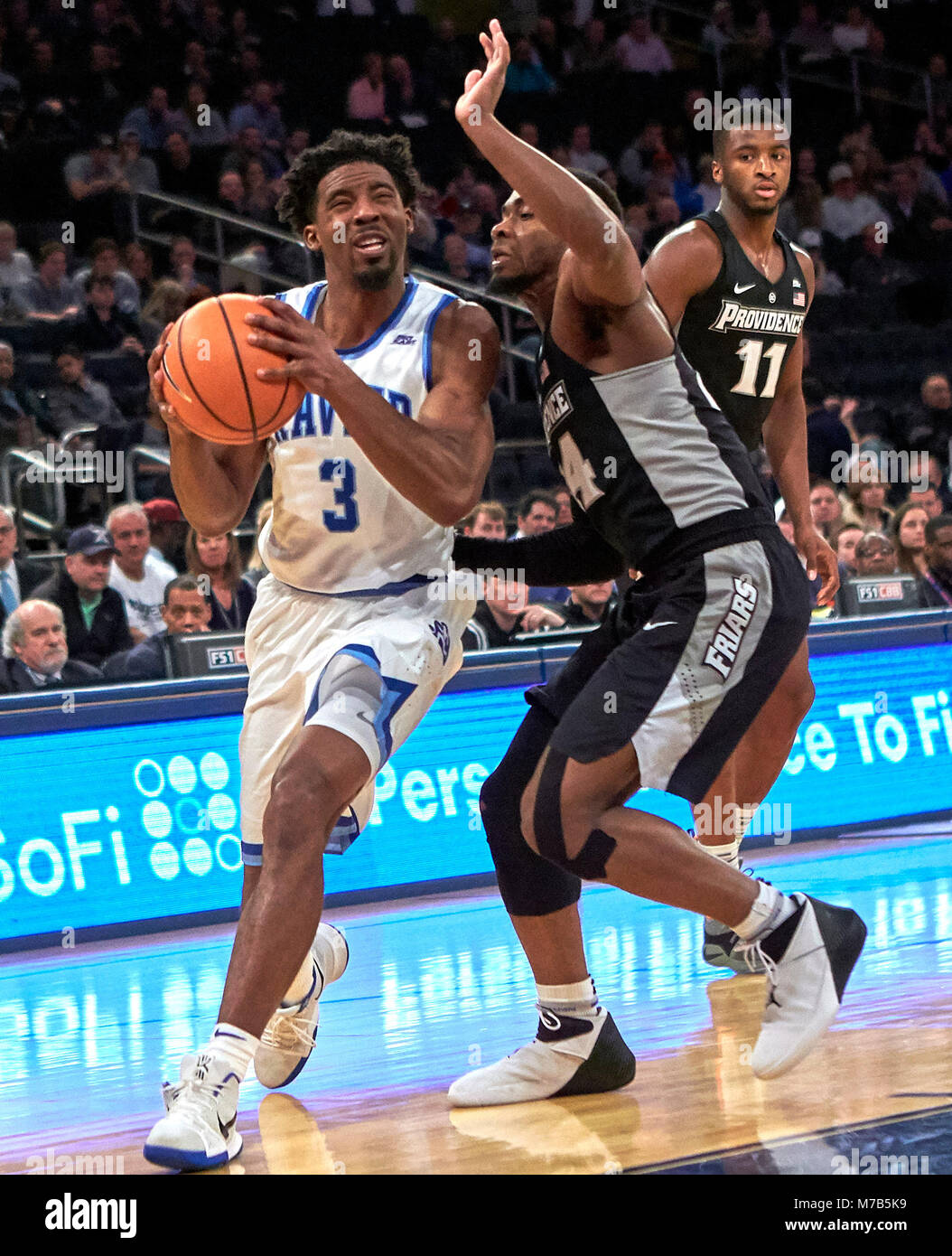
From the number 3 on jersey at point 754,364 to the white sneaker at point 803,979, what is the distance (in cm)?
197

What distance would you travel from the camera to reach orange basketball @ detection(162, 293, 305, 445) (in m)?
3.79

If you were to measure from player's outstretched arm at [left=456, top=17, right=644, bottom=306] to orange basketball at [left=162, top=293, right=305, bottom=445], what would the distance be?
621 mm

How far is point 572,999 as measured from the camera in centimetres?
420

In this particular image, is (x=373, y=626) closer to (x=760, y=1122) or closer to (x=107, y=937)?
(x=760, y=1122)

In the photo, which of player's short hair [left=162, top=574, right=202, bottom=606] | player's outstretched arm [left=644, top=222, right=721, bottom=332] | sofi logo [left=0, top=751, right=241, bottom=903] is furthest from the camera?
player's short hair [left=162, top=574, right=202, bottom=606]

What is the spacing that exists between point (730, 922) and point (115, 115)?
37.8 ft

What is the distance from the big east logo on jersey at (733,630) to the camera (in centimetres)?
390

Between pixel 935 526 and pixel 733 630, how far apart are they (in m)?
6.26

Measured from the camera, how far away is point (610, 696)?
3846mm

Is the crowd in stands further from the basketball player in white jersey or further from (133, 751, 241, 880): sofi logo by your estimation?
the basketball player in white jersey

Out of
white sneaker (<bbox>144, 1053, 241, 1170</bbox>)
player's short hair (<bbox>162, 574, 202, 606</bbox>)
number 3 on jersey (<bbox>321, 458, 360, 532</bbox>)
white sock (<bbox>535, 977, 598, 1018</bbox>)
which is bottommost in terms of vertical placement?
white sock (<bbox>535, 977, 598, 1018</bbox>)

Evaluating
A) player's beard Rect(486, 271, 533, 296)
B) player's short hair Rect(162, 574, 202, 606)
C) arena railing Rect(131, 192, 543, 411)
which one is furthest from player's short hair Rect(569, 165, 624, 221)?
arena railing Rect(131, 192, 543, 411)

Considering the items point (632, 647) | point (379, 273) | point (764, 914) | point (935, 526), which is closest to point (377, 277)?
point (379, 273)

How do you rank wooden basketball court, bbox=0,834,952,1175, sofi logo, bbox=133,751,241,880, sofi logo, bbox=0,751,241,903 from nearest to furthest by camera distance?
wooden basketball court, bbox=0,834,952,1175, sofi logo, bbox=0,751,241,903, sofi logo, bbox=133,751,241,880
